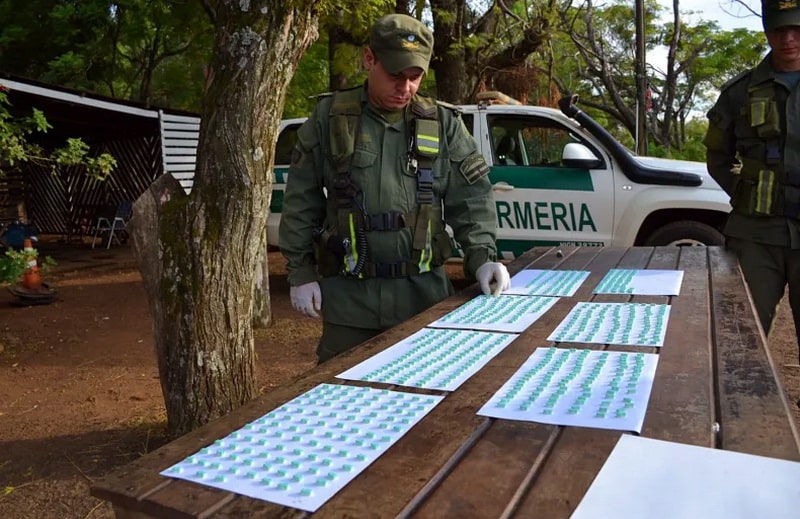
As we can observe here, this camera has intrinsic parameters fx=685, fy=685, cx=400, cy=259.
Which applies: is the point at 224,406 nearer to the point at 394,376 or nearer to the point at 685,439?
the point at 394,376

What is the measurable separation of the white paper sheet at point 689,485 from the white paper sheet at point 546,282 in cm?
139

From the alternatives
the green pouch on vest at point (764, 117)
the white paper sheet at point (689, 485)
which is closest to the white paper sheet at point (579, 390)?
the white paper sheet at point (689, 485)

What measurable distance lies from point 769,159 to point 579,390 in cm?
244

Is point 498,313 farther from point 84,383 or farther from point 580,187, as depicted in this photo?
point 580,187

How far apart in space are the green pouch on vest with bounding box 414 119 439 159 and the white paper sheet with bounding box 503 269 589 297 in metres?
0.60

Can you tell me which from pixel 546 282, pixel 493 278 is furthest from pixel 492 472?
pixel 546 282

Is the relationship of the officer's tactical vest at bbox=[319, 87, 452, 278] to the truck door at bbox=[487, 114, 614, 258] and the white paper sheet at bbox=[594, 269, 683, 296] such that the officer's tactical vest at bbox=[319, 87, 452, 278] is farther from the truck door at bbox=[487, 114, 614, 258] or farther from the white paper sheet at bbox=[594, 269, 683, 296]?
the truck door at bbox=[487, 114, 614, 258]

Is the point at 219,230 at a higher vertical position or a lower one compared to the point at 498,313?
higher

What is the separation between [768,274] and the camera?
3408 mm

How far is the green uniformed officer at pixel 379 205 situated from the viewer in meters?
2.51

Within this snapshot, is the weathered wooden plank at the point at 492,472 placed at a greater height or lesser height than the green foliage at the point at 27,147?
lesser

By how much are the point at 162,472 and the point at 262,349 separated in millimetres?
4430

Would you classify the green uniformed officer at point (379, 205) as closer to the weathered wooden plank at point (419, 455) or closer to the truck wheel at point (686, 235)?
the weathered wooden plank at point (419, 455)

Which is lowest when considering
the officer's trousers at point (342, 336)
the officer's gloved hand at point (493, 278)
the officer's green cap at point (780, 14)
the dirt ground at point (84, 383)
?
the dirt ground at point (84, 383)
